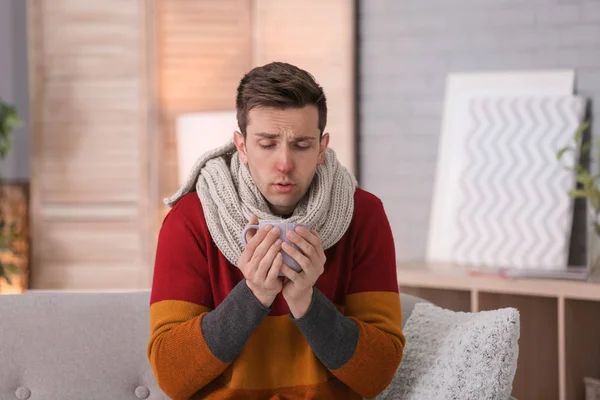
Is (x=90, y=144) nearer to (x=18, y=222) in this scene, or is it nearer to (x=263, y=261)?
(x=18, y=222)

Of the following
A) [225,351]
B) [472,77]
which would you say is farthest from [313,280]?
[472,77]

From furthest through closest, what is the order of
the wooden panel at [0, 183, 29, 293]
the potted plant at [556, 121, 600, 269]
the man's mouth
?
the wooden panel at [0, 183, 29, 293]
the potted plant at [556, 121, 600, 269]
the man's mouth

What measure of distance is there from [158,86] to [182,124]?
357 millimetres

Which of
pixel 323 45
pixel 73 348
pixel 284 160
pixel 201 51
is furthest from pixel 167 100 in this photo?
pixel 284 160

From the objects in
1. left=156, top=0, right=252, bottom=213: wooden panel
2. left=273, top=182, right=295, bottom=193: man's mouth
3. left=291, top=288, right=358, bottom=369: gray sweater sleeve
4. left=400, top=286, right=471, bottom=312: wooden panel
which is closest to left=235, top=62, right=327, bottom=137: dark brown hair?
left=273, top=182, right=295, bottom=193: man's mouth

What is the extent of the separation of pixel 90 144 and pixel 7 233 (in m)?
0.59

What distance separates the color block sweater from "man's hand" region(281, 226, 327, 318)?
0.02 meters

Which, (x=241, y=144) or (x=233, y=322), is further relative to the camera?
(x=241, y=144)

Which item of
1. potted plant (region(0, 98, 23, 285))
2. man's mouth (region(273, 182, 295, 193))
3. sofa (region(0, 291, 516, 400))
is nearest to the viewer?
man's mouth (region(273, 182, 295, 193))

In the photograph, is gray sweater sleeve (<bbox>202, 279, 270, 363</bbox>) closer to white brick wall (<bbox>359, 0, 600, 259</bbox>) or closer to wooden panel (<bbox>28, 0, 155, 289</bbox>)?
white brick wall (<bbox>359, 0, 600, 259</bbox>)

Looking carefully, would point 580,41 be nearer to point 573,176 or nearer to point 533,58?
point 533,58

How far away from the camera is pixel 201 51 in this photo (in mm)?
3945

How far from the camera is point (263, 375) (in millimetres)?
1697

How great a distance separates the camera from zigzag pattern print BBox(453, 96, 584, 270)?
3.25m
